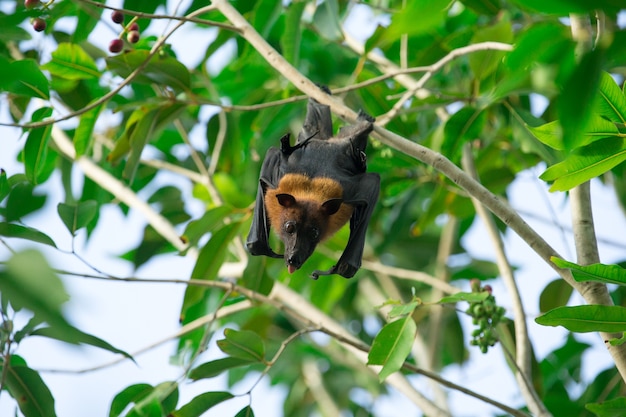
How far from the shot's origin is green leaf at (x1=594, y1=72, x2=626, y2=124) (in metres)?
3.05

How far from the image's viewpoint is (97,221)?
19.8 feet

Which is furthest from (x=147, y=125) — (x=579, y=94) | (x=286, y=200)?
(x=579, y=94)

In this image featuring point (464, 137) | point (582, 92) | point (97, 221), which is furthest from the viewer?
point (97, 221)

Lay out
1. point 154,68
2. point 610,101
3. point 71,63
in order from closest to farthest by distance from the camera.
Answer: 1. point 610,101
2. point 154,68
3. point 71,63

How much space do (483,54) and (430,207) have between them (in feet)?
5.84

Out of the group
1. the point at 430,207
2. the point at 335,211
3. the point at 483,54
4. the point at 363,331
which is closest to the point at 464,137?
the point at 483,54

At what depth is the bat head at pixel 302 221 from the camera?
4594mm

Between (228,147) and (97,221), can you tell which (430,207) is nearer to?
(228,147)

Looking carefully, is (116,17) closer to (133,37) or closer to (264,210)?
(133,37)

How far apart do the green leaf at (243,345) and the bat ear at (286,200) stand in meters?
0.86

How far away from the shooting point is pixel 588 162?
321cm

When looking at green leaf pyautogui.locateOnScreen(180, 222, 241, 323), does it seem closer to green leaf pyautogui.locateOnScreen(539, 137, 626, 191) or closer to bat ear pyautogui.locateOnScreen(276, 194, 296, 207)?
bat ear pyautogui.locateOnScreen(276, 194, 296, 207)

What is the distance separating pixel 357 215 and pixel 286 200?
0.47m

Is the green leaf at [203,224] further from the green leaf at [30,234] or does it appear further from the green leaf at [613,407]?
the green leaf at [613,407]
